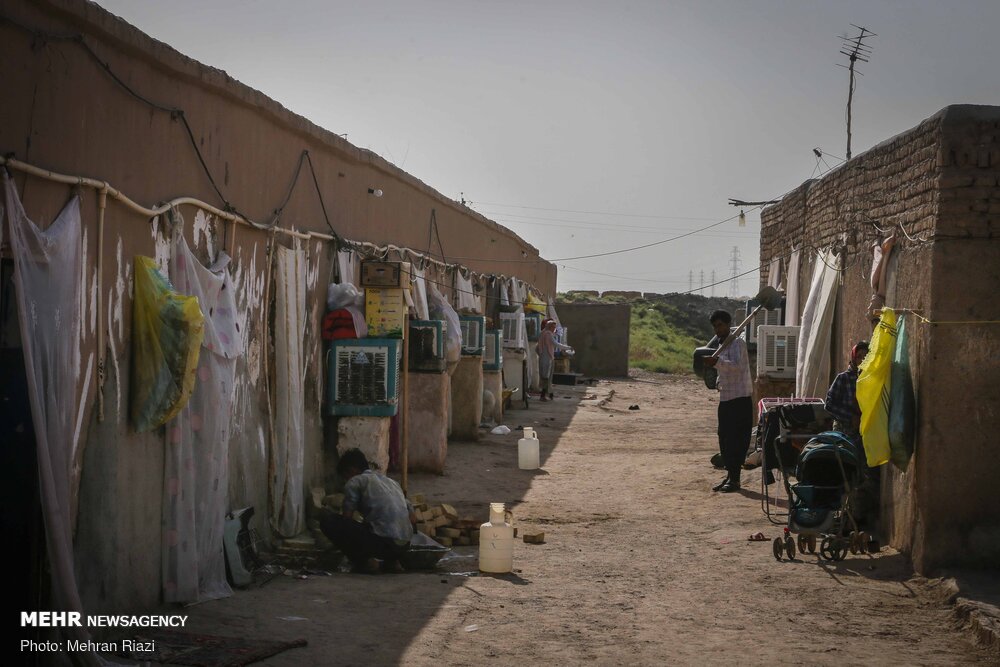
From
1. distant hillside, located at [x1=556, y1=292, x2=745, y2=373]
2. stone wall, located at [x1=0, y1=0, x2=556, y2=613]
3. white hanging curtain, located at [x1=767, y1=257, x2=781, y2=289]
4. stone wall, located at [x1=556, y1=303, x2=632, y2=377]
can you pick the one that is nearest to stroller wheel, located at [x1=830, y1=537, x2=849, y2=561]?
stone wall, located at [x1=0, y1=0, x2=556, y2=613]

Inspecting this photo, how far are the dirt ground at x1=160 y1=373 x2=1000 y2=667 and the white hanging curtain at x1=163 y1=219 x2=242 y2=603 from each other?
0.78ft

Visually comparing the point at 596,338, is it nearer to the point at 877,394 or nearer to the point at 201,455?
the point at 877,394

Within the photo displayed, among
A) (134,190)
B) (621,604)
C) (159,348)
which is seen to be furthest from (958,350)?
(134,190)

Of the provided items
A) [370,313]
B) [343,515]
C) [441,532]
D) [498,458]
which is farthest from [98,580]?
[498,458]

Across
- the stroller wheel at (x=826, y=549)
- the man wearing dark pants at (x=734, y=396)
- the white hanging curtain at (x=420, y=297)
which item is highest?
the white hanging curtain at (x=420, y=297)

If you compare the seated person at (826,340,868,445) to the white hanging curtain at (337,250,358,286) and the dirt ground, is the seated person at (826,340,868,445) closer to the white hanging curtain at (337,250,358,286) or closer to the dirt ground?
the dirt ground

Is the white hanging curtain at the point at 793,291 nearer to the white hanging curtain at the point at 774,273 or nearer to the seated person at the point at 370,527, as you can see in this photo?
the white hanging curtain at the point at 774,273

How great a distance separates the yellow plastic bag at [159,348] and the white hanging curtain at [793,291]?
9.28m

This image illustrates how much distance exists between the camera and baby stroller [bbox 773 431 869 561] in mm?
7902

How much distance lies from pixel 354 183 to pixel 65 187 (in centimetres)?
604

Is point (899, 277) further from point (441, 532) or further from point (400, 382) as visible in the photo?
point (400, 382)

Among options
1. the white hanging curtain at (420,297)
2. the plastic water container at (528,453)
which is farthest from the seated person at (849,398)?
the white hanging curtain at (420,297)

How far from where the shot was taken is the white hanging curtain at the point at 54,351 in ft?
15.1

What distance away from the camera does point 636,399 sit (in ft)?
Answer: 79.7
